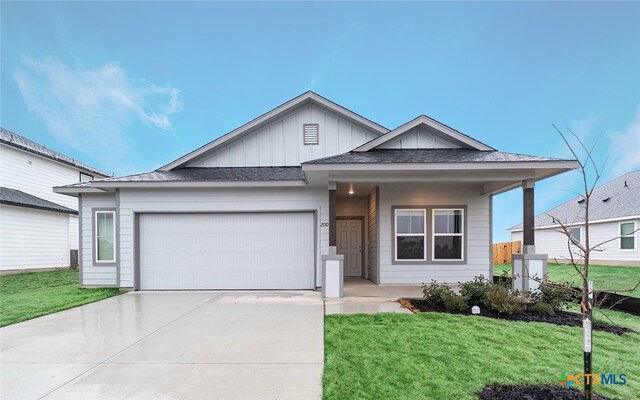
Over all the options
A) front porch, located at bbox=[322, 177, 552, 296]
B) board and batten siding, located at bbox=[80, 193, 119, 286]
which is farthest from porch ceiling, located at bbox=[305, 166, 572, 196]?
board and batten siding, located at bbox=[80, 193, 119, 286]

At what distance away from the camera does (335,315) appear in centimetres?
599

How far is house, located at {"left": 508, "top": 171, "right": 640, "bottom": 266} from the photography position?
15.7 meters

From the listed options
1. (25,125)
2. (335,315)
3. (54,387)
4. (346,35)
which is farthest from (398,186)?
(25,125)

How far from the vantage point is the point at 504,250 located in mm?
21719

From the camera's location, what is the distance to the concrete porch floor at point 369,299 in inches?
251

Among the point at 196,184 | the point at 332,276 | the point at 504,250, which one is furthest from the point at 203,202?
the point at 504,250

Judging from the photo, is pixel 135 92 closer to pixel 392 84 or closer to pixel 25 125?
pixel 25 125

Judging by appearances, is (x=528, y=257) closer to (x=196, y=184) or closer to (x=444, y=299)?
(x=444, y=299)

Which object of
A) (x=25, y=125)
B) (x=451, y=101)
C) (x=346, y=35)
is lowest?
(x=25, y=125)

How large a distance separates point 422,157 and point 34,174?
18174 mm

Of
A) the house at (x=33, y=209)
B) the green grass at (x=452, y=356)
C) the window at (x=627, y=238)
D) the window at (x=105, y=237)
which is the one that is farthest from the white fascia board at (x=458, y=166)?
the house at (x=33, y=209)

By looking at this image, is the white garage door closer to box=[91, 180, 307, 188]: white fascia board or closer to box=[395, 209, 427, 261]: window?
box=[91, 180, 307, 188]: white fascia board

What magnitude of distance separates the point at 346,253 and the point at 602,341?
7688 millimetres

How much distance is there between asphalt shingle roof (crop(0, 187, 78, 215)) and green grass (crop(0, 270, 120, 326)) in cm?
319
